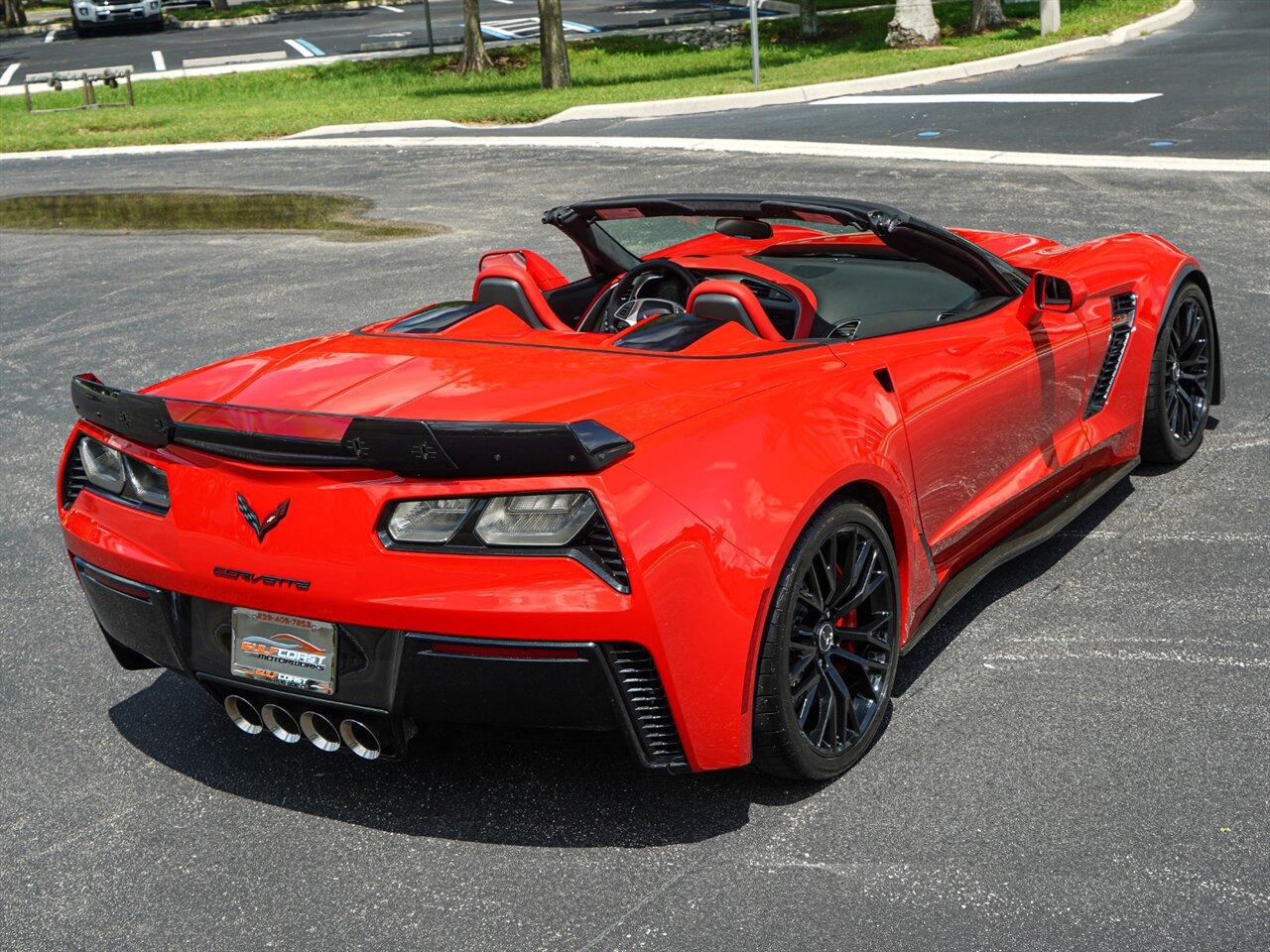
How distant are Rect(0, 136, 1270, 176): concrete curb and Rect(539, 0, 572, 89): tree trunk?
5379 millimetres

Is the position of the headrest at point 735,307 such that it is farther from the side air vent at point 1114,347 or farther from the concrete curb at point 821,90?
the concrete curb at point 821,90

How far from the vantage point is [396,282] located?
10703mm

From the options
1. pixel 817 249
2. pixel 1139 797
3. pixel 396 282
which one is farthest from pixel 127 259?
pixel 1139 797

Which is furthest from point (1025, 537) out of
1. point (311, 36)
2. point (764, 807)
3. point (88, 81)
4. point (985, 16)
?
point (311, 36)

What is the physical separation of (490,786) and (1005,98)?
53.8ft

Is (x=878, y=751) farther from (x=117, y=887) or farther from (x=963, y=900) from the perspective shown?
(x=117, y=887)

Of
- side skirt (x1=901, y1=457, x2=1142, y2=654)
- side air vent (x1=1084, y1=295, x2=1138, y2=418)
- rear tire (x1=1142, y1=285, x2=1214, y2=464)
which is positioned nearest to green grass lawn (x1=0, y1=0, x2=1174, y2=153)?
rear tire (x1=1142, y1=285, x2=1214, y2=464)

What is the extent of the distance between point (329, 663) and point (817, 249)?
8.42ft

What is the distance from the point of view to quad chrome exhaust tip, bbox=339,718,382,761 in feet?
11.7

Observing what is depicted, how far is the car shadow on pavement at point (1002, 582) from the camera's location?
462 centimetres

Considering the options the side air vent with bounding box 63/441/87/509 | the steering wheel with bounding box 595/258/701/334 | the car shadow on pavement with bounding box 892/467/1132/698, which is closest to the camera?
the side air vent with bounding box 63/441/87/509

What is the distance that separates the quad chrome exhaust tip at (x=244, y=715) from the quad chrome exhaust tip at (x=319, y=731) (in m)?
0.15

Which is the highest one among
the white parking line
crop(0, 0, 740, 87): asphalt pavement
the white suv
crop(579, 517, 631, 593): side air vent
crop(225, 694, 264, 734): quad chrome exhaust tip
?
the white suv

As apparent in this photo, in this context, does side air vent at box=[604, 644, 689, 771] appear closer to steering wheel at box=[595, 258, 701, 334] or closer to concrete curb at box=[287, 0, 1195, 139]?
steering wheel at box=[595, 258, 701, 334]
